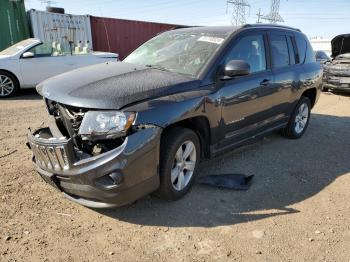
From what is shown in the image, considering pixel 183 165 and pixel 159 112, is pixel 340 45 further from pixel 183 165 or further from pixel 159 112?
pixel 159 112

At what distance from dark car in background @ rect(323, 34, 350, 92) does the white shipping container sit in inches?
368

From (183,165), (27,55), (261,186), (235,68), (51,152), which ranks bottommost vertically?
(261,186)

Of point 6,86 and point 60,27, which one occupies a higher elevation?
point 60,27

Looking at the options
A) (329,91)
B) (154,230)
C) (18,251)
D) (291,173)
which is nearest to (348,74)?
(329,91)

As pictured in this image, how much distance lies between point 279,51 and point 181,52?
6.03ft

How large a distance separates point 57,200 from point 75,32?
14.5m

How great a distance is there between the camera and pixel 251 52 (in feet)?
15.6

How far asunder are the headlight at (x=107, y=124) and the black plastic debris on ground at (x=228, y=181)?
5.14 feet

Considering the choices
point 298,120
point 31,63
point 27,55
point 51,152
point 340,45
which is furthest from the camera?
point 340,45

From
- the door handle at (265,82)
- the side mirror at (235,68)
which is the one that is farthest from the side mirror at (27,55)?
the side mirror at (235,68)

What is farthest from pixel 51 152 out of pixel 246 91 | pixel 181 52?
pixel 246 91

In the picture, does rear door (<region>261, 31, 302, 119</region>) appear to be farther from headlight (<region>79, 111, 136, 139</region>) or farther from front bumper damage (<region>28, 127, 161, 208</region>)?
headlight (<region>79, 111, 136, 139</region>)

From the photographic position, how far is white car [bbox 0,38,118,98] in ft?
31.5

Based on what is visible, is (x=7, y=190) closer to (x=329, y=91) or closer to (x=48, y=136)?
(x=48, y=136)
